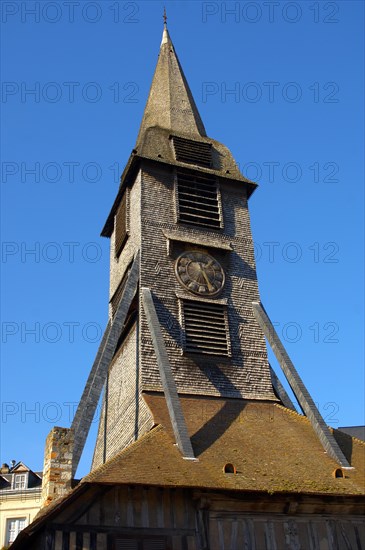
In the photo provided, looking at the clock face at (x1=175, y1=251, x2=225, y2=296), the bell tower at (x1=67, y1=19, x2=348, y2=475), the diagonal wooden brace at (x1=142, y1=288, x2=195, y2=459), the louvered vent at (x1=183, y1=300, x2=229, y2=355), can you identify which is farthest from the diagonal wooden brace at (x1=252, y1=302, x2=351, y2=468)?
the diagonal wooden brace at (x1=142, y1=288, x2=195, y2=459)

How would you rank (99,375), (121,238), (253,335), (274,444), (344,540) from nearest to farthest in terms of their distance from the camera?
(344,540) < (274,444) < (99,375) < (253,335) < (121,238)

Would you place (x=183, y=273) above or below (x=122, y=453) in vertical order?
above

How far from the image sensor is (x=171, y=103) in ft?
60.0

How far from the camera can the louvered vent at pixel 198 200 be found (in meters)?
15.6

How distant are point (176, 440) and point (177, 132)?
9649 millimetres

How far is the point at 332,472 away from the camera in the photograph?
1045cm

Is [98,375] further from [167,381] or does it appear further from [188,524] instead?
[188,524]

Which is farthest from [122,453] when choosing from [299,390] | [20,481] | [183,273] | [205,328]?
[20,481]

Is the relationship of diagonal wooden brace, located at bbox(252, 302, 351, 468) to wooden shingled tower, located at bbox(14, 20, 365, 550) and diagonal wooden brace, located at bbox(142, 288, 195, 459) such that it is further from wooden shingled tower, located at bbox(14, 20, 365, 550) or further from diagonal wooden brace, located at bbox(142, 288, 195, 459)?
diagonal wooden brace, located at bbox(142, 288, 195, 459)

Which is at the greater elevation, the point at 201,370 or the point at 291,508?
the point at 201,370

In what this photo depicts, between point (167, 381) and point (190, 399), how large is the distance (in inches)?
54.2

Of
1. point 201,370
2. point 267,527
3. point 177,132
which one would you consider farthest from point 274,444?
point 177,132

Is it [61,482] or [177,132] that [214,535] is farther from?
[177,132]

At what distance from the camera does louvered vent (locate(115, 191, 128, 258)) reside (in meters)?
16.1
